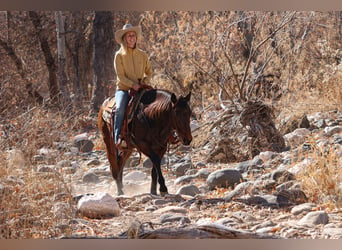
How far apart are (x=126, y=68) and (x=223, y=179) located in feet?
5.14

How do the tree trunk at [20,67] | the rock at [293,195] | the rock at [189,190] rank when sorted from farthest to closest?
the tree trunk at [20,67] < the rock at [189,190] < the rock at [293,195]

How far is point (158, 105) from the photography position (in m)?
6.98

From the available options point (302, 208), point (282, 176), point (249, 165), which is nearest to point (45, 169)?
point (249, 165)

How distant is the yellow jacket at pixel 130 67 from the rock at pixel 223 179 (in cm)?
131

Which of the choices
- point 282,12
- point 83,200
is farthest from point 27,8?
point 282,12

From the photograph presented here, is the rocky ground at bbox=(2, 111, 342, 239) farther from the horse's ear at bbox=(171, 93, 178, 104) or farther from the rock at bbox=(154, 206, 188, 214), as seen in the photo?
the horse's ear at bbox=(171, 93, 178, 104)

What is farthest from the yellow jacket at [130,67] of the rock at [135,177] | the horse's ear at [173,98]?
the rock at [135,177]

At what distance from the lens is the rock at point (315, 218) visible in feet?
21.1

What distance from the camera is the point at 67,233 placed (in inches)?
256

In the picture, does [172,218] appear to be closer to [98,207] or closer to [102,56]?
[98,207]

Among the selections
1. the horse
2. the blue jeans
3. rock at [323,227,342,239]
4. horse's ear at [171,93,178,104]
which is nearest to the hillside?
rock at [323,227,342,239]

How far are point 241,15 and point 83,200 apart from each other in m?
2.95

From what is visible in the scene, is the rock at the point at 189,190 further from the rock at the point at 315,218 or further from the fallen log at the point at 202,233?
the rock at the point at 315,218

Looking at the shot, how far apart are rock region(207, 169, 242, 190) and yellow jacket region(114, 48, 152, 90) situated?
131cm
